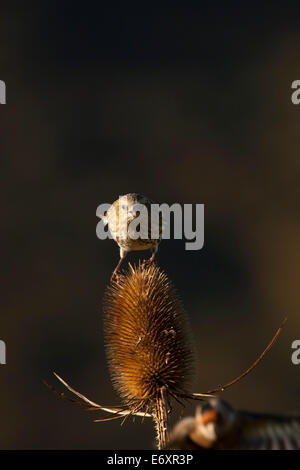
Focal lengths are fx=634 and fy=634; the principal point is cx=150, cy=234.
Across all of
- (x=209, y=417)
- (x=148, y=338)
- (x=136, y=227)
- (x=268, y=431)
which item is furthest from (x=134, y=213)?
(x=268, y=431)

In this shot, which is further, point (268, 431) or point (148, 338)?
point (148, 338)

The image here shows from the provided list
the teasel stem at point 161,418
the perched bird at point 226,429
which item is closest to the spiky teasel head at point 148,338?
the teasel stem at point 161,418

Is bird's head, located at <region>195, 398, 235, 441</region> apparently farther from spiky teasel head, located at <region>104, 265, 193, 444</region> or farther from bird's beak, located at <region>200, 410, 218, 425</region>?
spiky teasel head, located at <region>104, 265, 193, 444</region>

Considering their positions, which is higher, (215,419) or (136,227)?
(136,227)

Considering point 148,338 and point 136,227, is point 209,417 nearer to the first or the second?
point 148,338
